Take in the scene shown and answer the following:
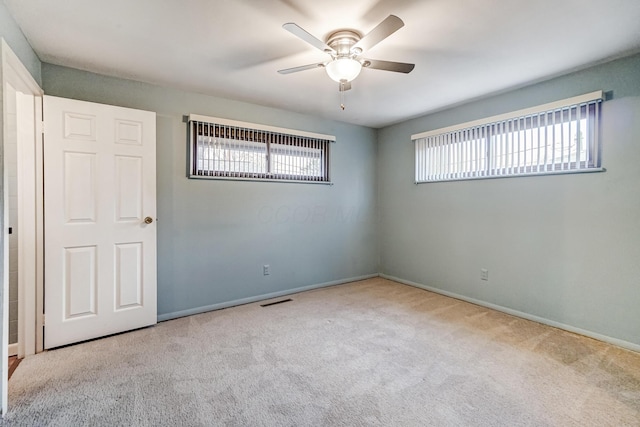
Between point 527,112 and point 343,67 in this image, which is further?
point 527,112

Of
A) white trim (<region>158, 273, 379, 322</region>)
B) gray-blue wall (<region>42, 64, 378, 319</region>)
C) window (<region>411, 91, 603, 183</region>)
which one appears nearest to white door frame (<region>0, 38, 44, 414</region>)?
gray-blue wall (<region>42, 64, 378, 319</region>)

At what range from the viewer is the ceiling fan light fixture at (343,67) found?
2070 mm

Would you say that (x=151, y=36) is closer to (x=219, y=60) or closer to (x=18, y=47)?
(x=219, y=60)

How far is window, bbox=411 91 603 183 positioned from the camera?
2674mm

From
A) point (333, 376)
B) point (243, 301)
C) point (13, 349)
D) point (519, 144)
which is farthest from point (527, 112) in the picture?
point (13, 349)

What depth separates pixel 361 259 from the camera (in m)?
4.62

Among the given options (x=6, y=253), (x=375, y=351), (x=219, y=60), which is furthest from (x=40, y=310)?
(x=375, y=351)

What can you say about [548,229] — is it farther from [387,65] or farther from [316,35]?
[316,35]

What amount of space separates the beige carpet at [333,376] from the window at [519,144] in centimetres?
159

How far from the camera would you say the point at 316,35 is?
2154 mm

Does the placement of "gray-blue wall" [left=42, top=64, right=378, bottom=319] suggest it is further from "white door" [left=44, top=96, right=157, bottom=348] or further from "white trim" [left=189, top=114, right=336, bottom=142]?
"white door" [left=44, top=96, right=157, bottom=348]

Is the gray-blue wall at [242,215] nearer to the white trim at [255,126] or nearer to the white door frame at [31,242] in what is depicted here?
the white trim at [255,126]

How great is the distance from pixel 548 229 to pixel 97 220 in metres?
4.17

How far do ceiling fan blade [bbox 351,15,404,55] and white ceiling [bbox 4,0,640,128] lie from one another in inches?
6.6
